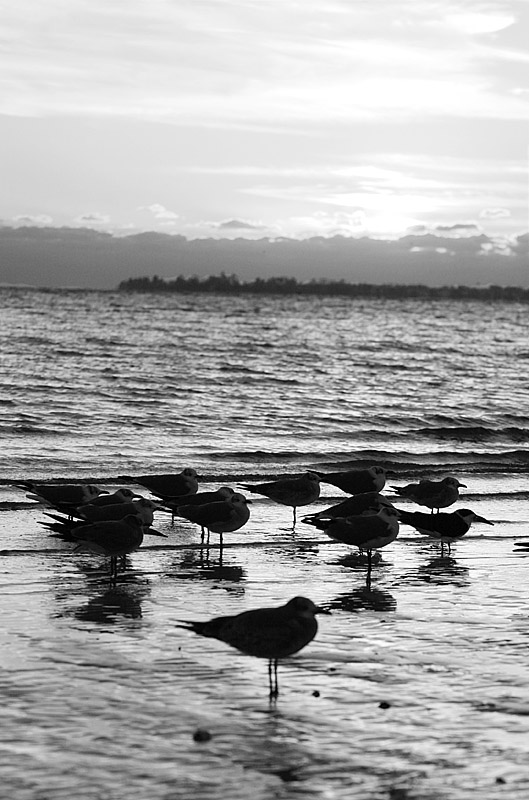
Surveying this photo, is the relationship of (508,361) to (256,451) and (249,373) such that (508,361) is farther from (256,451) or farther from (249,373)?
(256,451)

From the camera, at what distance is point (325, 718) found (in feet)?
23.1

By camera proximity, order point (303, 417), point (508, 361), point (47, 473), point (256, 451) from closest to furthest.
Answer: point (47, 473) → point (256, 451) → point (303, 417) → point (508, 361)

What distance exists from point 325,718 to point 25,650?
8.15ft

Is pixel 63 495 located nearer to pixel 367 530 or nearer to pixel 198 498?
pixel 198 498

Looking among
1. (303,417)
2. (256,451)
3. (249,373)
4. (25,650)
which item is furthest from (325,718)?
(249,373)

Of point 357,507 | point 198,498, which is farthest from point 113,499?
point 357,507

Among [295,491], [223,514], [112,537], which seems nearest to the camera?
[112,537]

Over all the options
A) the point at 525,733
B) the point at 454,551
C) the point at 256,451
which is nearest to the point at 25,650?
the point at 525,733

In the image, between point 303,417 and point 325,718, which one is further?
point 303,417

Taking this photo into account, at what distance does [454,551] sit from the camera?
44.4ft

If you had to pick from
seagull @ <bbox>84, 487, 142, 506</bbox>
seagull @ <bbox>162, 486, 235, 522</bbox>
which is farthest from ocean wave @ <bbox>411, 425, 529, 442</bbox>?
seagull @ <bbox>84, 487, 142, 506</bbox>

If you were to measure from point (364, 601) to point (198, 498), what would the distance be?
416cm

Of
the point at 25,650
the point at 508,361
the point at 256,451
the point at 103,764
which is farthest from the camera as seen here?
the point at 508,361

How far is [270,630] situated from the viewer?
25.2 ft
